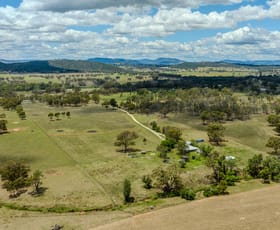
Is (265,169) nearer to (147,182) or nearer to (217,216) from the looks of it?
(217,216)

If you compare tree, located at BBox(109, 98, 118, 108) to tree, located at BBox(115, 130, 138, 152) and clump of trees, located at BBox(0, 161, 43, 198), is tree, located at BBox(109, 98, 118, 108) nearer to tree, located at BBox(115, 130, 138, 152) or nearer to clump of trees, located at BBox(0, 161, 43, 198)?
tree, located at BBox(115, 130, 138, 152)

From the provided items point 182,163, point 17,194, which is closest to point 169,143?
point 182,163

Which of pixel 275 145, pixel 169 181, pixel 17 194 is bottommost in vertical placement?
pixel 17 194

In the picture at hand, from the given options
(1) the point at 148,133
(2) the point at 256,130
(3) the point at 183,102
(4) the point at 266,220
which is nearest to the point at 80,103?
(3) the point at 183,102

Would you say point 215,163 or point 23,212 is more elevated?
point 215,163

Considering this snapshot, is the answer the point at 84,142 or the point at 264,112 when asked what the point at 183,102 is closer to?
the point at 264,112

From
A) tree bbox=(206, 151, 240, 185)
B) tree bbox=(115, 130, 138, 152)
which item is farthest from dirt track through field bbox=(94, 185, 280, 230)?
tree bbox=(115, 130, 138, 152)
